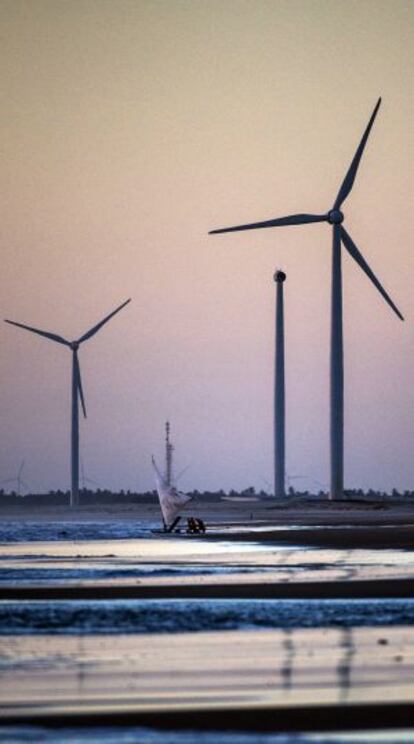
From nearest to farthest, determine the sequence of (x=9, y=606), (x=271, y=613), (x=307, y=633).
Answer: (x=307, y=633), (x=271, y=613), (x=9, y=606)

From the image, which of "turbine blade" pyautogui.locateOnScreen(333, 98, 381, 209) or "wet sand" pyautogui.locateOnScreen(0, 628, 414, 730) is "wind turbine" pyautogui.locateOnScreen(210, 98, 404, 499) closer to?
"turbine blade" pyautogui.locateOnScreen(333, 98, 381, 209)

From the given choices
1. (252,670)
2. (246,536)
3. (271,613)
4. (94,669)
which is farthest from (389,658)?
(246,536)

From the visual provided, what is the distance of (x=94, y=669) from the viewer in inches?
963

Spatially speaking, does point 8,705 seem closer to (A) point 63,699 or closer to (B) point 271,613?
(A) point 63,699

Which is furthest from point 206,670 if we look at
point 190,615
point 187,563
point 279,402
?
point 279,402

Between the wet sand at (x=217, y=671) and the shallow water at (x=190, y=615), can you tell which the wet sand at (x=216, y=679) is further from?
the shallow water at (x=190, y=615)

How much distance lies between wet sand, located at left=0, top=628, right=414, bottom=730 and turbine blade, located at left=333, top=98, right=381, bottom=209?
109 meters

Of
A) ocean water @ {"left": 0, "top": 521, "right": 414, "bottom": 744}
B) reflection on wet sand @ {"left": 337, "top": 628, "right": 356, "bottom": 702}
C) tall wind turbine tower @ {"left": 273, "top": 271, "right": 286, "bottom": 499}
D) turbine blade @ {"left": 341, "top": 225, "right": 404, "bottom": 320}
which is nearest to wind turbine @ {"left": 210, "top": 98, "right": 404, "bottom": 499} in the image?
turbine blade @ {"left": 341, "top": 225, "right": 404, "bottom": 320}

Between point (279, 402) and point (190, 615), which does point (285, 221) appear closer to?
point (279, 402)

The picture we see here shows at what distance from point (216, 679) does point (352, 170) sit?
11865cm

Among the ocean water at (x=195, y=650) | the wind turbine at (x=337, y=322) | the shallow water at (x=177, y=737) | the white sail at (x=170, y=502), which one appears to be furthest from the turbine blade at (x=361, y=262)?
the shallow water at (x=177, y=737)

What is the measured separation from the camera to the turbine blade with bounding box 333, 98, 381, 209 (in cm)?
13688

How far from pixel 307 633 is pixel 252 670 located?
5539mm

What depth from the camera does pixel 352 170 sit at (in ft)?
459
